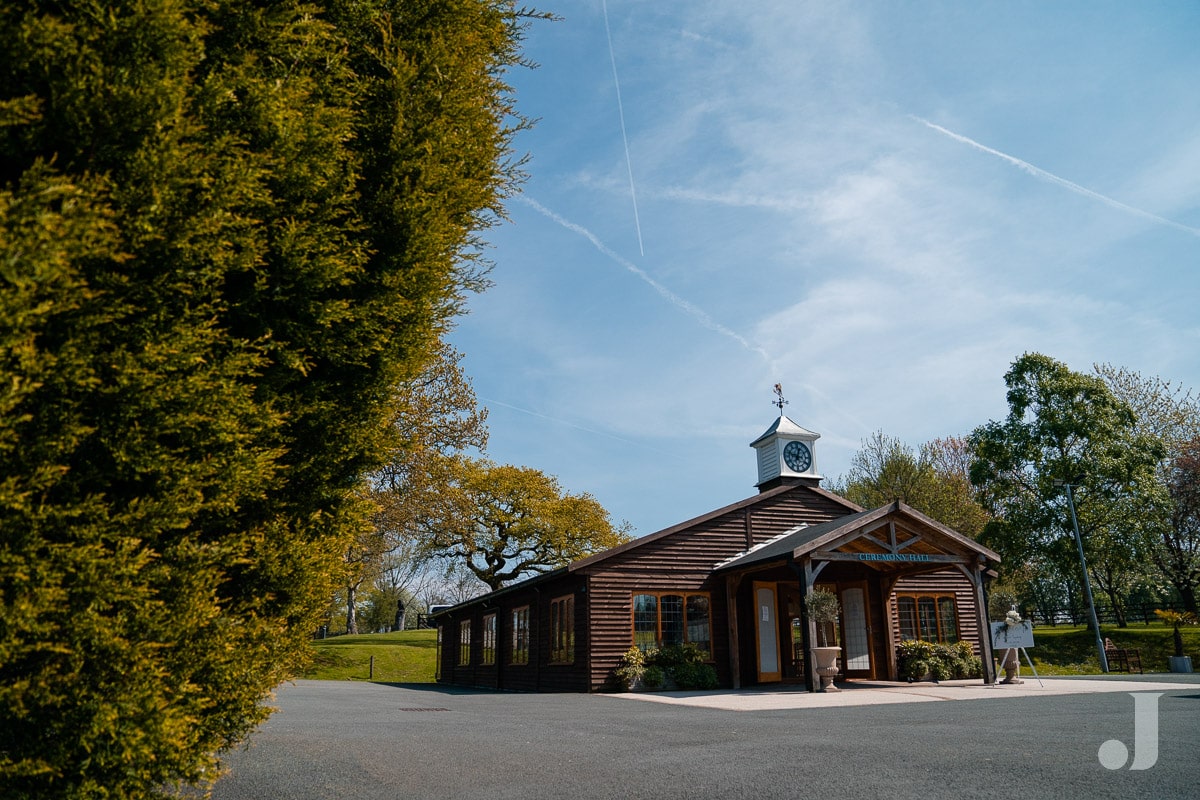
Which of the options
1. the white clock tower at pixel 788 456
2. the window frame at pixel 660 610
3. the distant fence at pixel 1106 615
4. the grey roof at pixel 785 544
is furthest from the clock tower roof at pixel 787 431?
the distant fence at pixel 1106 615

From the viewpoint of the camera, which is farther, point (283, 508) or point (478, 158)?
point (478, 158)

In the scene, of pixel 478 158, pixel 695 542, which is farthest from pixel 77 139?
pixel 695 542

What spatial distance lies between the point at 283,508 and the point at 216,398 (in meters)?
1.35

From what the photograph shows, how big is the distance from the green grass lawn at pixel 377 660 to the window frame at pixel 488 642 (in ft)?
17.2

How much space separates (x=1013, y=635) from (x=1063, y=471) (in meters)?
20.9

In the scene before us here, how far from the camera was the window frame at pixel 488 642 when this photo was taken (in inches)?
987

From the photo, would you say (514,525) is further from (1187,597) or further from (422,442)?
(1187,597)

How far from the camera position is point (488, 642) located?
25.7 metres

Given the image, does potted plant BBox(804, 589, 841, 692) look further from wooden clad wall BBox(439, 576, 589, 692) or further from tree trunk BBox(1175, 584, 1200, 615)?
tree trunk BBox(1175, 584, 1200, 615)

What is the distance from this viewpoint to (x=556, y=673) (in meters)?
20.0

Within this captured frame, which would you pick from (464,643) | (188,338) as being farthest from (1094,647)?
(188,338)

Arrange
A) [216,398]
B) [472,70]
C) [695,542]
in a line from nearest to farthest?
[216,398] → [472,70] → [695,542]

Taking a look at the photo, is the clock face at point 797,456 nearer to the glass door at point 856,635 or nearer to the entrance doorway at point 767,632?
the glass door at point 856,635

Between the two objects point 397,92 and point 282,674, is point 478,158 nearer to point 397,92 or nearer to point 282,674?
point 397,92
